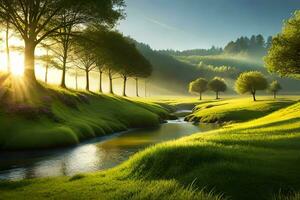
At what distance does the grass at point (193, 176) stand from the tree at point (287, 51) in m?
51.4

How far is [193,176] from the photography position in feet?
65.2

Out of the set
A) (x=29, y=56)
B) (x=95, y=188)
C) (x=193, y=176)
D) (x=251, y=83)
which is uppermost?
(x=29, y=56)

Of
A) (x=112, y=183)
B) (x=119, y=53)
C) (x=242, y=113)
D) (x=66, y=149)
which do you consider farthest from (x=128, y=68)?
(x=112, y=183)

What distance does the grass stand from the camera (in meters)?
17.6

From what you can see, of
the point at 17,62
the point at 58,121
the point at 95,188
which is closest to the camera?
the point at 95,188

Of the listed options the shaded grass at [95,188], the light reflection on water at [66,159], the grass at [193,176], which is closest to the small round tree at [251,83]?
the light reflection on water at [66,159]

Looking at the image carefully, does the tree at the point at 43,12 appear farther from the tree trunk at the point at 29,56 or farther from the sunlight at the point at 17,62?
the sunlight at the point at 17,62

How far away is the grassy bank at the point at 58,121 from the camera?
164 ft

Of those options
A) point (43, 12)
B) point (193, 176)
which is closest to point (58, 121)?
point (43, 12)

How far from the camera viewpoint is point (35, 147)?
159ft

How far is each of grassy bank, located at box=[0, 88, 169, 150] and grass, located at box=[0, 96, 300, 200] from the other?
83.7 feet

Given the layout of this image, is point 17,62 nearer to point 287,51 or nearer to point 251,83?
point 287,51

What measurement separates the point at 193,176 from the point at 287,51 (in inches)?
2405

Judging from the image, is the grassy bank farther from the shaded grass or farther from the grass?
the grass
